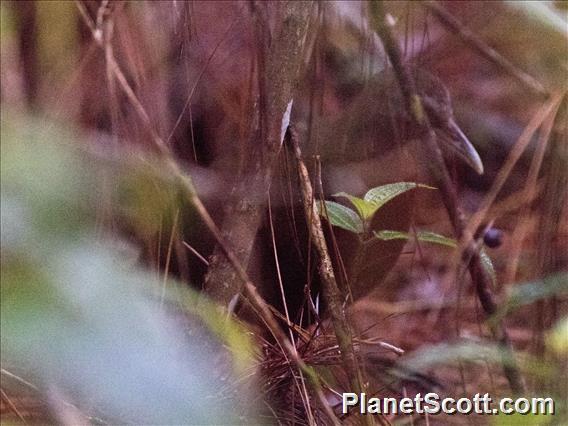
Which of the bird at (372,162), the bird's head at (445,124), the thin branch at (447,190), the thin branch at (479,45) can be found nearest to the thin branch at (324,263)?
the bird at (372,162)

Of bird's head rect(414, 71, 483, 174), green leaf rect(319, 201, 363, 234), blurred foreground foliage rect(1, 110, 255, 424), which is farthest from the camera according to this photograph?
bird's head rect(414, 71, 483, 174)

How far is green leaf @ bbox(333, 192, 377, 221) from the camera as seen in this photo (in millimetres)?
924

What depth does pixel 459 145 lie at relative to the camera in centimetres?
128

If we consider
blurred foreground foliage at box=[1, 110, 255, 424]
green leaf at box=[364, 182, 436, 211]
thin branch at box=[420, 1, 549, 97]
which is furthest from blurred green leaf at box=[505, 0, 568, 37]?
blurred foreground foliage at box=[1, 110, 255, 424]

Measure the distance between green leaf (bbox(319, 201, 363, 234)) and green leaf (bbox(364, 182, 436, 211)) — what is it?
32 millimetres

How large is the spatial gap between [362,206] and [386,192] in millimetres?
47

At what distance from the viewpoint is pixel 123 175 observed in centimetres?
48

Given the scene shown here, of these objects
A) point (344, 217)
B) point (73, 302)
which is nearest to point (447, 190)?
point (344, 217)

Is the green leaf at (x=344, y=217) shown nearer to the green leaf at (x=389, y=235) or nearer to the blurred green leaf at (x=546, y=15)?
the green leaf at (x=389, y=235)

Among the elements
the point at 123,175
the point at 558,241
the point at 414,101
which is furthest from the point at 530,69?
the point at 123,175

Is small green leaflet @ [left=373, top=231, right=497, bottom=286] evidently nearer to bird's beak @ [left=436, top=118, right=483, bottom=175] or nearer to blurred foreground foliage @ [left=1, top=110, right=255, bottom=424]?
bird's beak @ [left=436, top=118, right=483, bottom=175]

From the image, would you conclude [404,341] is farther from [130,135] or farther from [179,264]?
[130,135]

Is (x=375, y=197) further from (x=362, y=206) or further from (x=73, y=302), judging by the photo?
(x=73, y=302)

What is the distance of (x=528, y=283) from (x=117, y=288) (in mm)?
667
